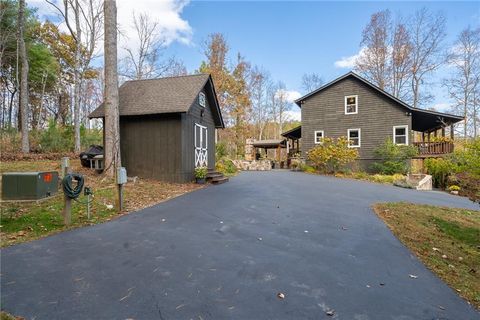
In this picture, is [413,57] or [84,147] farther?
[413,57]

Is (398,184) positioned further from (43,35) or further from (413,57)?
(43,35)

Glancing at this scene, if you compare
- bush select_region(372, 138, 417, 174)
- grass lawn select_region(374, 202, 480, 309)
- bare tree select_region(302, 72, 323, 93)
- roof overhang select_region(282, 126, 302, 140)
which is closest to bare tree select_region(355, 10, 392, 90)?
bare tree select_region(302, 72, 323, 93)

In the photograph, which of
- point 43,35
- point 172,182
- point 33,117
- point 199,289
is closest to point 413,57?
point 172,182

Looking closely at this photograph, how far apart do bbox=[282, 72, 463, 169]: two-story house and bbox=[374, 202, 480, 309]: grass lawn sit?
11.6 meters

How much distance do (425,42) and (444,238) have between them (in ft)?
89.9

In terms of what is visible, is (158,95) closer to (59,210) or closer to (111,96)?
(111,96)

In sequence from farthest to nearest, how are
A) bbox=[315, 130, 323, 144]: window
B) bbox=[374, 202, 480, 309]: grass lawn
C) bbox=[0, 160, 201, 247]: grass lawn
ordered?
1. bbox=[315, 130, 323, 144]: window
2. bbox=[0, 160, 201, 247]: grass lawn
3. bbox=[374, 202, 480, 309]: grass lawn

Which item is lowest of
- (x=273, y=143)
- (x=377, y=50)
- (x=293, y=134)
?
(x=273, y=143)

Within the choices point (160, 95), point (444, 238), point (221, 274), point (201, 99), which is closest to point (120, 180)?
point (221, 274)

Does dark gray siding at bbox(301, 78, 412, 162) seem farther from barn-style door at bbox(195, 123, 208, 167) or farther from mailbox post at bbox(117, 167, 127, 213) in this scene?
mailbox post at bbox(117, 167, 127, 213)

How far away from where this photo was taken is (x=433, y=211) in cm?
693

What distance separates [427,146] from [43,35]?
108ft

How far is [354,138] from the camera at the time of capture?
19047 millimetres

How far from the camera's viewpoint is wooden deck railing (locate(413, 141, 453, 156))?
15883mm
